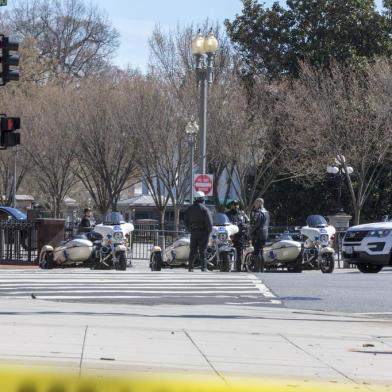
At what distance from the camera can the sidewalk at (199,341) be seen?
830cm

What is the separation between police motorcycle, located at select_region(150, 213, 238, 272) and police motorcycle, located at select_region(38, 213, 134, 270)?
37.0 inches

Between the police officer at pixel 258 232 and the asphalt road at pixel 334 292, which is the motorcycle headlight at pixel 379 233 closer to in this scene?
the police officer at pixel 258 232

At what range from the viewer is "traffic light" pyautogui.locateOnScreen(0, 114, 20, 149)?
18.3 m

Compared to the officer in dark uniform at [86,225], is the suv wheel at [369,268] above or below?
below

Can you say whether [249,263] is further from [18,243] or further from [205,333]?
[205,333]

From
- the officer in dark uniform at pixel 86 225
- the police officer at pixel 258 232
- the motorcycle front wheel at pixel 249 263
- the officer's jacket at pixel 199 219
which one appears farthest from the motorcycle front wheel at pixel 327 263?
the officer in dark uniform at pixel 86 225

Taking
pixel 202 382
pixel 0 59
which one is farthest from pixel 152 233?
pixel 202 382

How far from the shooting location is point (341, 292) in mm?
16875

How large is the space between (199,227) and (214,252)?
212cm

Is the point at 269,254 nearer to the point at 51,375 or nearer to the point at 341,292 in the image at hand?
the point at 341,292

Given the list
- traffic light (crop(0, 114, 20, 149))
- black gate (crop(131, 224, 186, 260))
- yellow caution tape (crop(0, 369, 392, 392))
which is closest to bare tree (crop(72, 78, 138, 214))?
black gate (crop(131, 224, 186, 260))

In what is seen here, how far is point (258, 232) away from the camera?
23875 mm

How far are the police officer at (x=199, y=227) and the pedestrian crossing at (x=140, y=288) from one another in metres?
1.92

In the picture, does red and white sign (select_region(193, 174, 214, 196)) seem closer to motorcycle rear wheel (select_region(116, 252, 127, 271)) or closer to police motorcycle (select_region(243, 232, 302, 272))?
police motorcycle (select_region(243, 232, 302, 272))
